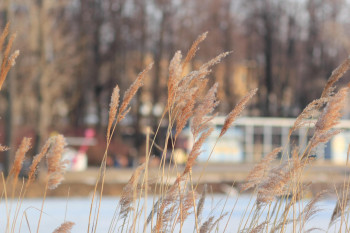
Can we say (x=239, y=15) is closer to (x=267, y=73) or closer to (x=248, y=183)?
(x=267, y=73)

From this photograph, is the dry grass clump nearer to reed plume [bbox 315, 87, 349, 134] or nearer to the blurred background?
reed plume [bbox 315, 87, 349, 134]

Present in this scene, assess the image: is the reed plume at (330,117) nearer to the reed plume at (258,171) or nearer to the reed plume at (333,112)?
the reed plume at (333,112)

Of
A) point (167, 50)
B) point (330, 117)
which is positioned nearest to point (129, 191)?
point (330, 117)

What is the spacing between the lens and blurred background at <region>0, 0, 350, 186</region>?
87.2 ft

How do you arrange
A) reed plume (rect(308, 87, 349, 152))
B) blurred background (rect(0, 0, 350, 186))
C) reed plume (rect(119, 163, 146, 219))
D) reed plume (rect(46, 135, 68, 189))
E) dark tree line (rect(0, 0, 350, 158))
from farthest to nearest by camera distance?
dark tree line (rect(0, 0, 350, 158)), blurred background (rect(0, 0, 350, 186)), reed plume (rect(119, 163, 146, 219)), reed plume (rect(308, 87, 349, 152)), reed plume (rect(46, 135, 68, 189))

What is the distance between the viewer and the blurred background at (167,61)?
26.6 m

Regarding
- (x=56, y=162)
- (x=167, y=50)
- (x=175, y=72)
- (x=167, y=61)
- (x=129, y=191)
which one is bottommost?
(x=129, y=191)

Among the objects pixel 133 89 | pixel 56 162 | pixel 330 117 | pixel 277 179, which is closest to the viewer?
pixel 56 162

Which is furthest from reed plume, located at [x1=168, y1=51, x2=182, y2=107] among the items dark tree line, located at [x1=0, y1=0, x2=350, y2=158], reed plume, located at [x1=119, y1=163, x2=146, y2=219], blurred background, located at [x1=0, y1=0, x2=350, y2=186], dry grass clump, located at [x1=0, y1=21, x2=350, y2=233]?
dark tree line, located at [x1=0, y1=0, x2=350, y2=158]

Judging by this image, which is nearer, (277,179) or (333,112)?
(333,112)

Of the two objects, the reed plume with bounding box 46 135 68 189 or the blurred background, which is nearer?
the reed plume with bounding box 46 135 68 189

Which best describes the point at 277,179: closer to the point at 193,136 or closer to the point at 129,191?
the point at 193,136

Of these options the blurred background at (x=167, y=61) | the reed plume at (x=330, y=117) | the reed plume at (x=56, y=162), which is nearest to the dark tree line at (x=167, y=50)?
the blurred background at (x=167, y=61)

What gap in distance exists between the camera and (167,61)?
108 feet
